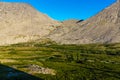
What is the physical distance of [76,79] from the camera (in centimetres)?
10331

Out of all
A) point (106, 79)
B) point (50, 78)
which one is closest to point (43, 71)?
point (50, 78)

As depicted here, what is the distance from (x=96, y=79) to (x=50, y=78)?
17.9 meters

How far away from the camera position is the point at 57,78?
10156 cm

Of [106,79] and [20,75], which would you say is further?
[106,79]

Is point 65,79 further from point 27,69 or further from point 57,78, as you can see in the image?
point 27,69

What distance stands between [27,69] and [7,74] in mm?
17254

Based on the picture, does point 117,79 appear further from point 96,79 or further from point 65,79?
point 65,79

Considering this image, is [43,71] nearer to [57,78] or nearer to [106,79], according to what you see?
[57,78]

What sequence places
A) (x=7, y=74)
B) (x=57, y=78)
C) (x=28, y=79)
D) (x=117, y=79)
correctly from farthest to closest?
1. (x=117, y=79)
2. (x=57, y=78)
3. (x=7, y=74)
4. (x=28, y=79)

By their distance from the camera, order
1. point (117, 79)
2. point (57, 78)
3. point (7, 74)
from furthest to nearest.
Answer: point (117, 79)
point (57, 78)
point (7, 74)

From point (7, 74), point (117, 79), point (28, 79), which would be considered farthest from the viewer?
point (117, 79)

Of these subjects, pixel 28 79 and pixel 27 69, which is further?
pixel 27 69

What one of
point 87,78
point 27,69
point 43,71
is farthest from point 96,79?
point 27,69

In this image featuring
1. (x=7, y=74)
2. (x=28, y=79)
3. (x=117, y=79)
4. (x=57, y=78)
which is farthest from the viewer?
(x=117, y=79)
